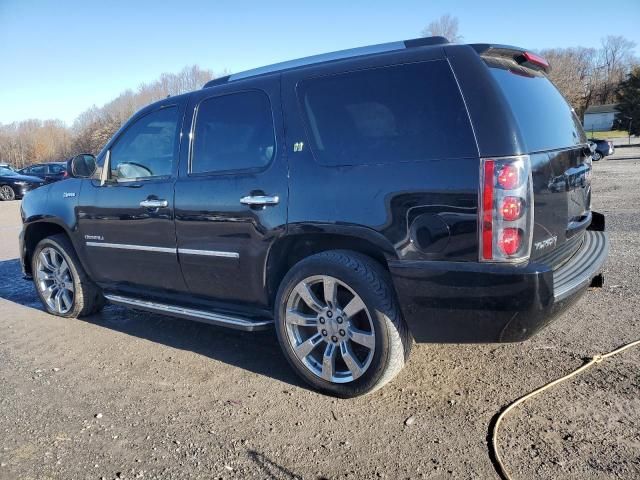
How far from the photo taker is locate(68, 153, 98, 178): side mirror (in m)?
4.66

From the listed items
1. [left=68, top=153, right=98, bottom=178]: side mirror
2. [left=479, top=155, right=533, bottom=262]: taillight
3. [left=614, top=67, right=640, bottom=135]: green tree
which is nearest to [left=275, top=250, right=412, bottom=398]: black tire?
[left=479, top=155, right=533, bottom=262]: taillight

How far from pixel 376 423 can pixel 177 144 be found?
2.49 meters

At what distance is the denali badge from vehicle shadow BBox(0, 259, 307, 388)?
1693mm

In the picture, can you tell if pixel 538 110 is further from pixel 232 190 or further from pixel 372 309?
pixel 232 190

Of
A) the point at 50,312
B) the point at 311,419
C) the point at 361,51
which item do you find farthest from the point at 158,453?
the point at 50,312

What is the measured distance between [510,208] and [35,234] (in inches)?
186

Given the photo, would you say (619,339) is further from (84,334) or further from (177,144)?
(84,334)

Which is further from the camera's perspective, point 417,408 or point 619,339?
point 619,339

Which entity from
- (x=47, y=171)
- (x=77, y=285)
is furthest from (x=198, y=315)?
(x=47, y=171)

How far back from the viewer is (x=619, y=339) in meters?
3.78

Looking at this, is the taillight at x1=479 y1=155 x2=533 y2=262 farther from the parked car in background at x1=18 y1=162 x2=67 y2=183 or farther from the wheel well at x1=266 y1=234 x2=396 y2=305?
the parked car in background at x1=18 y1=162 x2=67 y2=183

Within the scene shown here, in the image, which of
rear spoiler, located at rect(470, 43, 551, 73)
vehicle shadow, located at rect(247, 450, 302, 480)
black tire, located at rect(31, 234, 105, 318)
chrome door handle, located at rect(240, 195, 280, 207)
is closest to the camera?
vehicle shadow, located at rect(247, 450, 302, 480)

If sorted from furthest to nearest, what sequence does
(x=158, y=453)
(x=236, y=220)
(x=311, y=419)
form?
(x=236, y=220), (x=311, y=419), (x=158, y=453)

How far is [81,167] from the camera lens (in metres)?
4.70
